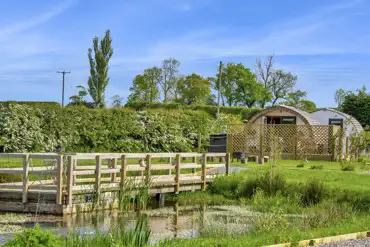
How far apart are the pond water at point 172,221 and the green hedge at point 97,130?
9256mm

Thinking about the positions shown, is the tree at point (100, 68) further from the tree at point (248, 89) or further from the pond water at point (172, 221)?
the pond water at point (172, 221)

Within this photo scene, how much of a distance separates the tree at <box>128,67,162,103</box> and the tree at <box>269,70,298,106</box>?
495 inches

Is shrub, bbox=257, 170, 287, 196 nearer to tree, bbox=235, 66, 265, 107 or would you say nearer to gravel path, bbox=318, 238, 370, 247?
gravel path, bbox=318, 238, 370, 247

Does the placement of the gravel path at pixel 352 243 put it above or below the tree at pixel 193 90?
below

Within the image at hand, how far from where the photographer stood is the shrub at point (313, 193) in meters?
14.7

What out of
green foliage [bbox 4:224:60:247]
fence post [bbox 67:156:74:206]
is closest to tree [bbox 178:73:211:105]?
fence post [bbox 67:156:74:206]

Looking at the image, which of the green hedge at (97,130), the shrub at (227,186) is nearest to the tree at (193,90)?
the green hedge at (97,130)

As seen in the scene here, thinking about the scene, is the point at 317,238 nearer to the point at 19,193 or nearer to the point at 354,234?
the point at 354,234

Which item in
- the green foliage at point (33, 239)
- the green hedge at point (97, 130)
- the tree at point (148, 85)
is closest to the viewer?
the green foliage at point (33, 239)

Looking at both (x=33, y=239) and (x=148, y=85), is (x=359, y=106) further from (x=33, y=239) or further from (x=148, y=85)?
(x=33, y=239)

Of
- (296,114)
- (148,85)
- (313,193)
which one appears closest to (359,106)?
(296,114)

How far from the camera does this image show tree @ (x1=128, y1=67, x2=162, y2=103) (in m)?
57.9

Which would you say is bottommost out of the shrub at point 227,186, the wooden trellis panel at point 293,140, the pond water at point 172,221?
the pond water at point 172,221

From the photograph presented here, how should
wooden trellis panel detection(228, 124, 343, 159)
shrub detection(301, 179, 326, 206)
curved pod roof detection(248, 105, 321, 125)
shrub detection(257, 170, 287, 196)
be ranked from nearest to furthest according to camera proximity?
shrub detection(301, 179, 326, 206), shrub detection(257, 170, 287, 196), wooden trellis panel detection(228, 124, 343, 159), curved pod roof detection(248, 105, 321, 125)
